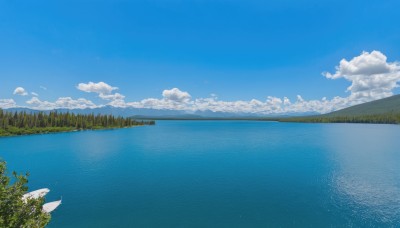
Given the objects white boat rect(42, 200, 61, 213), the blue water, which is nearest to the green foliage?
the blue water

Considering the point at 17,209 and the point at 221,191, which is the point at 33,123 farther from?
the point at 17,209


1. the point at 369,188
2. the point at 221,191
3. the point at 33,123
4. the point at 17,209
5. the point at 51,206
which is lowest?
the point at 51,206

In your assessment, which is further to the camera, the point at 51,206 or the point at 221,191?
the point at 221,191

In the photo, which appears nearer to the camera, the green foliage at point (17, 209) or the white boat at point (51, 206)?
the green foliage at point (17, 209)

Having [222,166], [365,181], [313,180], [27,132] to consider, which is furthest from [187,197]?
[27,132]

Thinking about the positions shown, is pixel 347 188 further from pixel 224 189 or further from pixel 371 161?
pixel 371 161

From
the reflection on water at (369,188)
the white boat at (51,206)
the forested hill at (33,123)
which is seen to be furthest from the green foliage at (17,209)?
the forested hill at (33,123)

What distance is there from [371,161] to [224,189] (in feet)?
172

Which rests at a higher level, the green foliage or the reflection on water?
the green foliage

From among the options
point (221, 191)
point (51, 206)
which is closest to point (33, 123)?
point (51, 206)

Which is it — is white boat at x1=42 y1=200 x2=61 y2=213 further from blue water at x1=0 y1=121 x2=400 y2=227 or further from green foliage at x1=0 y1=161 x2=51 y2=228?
green foliage at x1=0 y1=161 x2=51 y2=228

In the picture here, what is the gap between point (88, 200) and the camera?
35.2 meters

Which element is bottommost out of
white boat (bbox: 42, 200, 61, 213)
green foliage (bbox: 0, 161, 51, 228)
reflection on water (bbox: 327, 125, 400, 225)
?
white boat (bbox: 42, 200, 61, 213)

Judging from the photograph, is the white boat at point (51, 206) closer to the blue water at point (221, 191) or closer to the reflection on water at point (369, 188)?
the blue water at point (221, 191)
